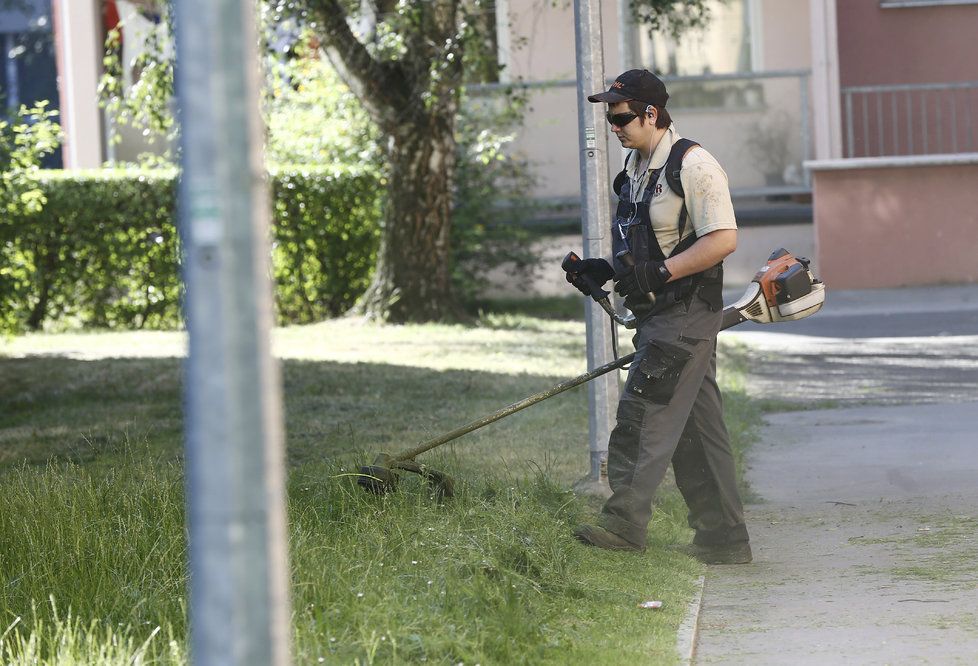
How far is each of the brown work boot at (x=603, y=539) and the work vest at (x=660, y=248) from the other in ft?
2.77

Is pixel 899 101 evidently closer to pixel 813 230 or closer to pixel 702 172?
pixel 813 230

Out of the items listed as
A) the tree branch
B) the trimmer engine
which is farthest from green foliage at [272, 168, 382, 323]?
the trimmer engine

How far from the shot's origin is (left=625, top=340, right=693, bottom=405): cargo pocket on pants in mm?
5457

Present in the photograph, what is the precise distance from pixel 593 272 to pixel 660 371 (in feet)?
1.72

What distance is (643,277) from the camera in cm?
542

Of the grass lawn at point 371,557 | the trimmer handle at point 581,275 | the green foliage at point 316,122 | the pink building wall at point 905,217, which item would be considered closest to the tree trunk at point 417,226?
the green foliage at point 316,122

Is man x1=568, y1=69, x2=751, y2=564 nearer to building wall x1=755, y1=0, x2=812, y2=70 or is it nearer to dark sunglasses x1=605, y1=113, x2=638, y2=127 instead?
dark sunglasses x1=605, y1=113, x2=638, y2=127

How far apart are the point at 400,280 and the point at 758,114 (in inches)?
193

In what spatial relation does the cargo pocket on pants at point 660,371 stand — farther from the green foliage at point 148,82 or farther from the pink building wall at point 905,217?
the pink building wall at point 905,217

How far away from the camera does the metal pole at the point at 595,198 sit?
6723mm

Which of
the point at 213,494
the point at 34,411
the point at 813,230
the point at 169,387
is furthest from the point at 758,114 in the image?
the point at 213,494

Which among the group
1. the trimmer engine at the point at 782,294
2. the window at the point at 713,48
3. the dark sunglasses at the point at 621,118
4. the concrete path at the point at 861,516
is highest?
the window at the point at 713,48

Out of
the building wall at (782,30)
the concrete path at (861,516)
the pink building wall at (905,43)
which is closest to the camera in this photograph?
the concrete path at (861,516)

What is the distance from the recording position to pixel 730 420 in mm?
8680
